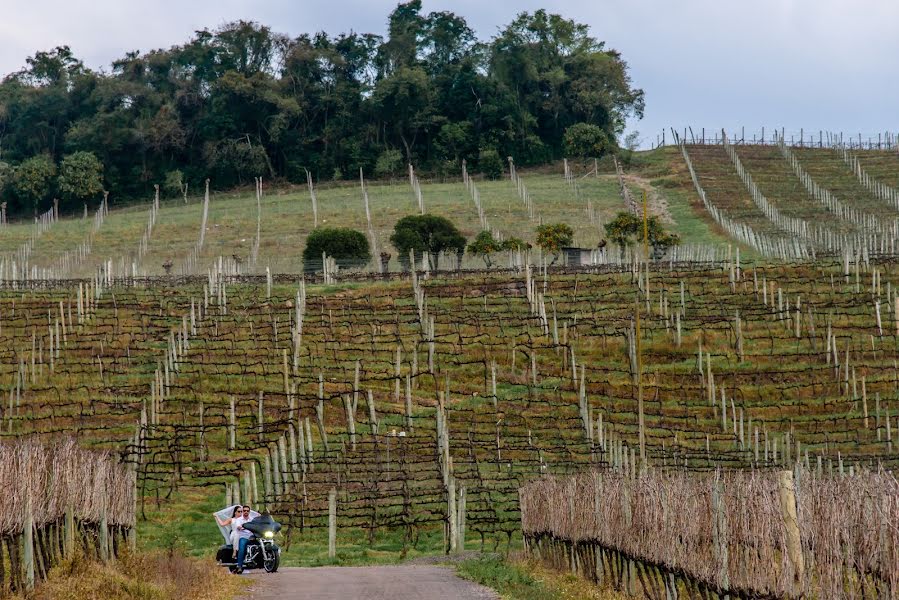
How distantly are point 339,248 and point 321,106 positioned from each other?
132 feet

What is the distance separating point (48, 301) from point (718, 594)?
4173cm

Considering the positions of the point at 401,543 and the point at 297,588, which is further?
the point at 401,543

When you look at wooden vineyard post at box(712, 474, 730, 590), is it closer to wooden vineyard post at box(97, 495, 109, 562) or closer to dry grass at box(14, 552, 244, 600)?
dry grass at box(14, 552, 244, 600)

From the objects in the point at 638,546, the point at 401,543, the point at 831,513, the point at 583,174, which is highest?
the point at 583,174

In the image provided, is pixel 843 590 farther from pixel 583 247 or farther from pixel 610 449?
pixel 583 247

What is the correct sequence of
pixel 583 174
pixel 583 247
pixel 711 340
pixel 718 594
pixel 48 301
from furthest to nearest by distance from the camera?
1. pixel 583 174
2. pixel 583 247
3. pixel 48 301
4. pixel 711 340
5. pixel 718 594

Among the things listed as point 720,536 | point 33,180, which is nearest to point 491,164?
point 33,180

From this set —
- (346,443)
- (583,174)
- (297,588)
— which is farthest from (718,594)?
(583,174)

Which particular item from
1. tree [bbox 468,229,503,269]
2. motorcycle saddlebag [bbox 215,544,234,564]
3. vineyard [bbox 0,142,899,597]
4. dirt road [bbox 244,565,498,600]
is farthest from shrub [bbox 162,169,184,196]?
motorcycle saddlebag [bbox 215,544,234,564]

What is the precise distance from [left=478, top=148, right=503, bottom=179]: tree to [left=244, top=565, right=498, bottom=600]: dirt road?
79.6 m

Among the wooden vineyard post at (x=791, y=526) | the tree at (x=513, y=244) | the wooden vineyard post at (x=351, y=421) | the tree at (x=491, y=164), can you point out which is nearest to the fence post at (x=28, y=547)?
the wooden vineyard post at (x=791, y=526)

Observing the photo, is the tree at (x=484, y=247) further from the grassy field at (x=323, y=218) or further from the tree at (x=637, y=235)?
the tree at (x=637, y=235)

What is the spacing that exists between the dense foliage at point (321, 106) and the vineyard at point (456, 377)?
39.0 metres

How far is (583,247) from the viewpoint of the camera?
73062 mm
